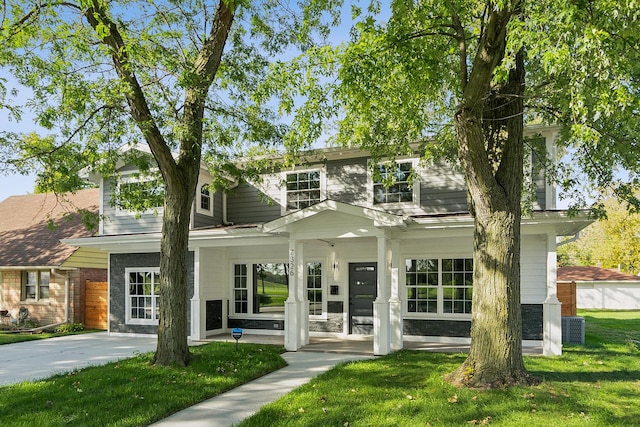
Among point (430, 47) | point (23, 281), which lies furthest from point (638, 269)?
point (23, 281)

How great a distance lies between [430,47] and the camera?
28.5ft

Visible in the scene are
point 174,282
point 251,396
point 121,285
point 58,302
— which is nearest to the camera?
point 251,396

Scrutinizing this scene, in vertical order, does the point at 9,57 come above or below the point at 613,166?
above

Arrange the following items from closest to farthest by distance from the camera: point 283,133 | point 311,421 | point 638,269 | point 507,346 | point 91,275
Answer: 1. point 311,421
2. point 507,346
3. point 283,133
4. point 91,275
5. point 638,269

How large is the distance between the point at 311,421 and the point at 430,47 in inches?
249

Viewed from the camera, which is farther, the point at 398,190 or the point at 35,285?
the point at 35,285

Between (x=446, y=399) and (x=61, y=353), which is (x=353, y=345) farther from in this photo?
(x=61, y=353)

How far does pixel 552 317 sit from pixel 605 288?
85.2 ft

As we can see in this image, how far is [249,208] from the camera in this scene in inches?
597

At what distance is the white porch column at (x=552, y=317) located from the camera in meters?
10.3

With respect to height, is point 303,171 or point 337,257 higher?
point 303,171

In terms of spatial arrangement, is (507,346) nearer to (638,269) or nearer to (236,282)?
(236,282)

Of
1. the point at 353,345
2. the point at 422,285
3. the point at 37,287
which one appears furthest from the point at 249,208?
the point at 37,287

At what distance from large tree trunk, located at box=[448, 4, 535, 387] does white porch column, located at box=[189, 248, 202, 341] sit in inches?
315
